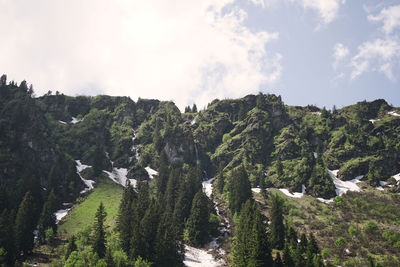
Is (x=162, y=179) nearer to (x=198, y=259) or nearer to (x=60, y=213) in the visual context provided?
(x=60, y=213)

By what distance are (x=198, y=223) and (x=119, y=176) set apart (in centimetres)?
8373

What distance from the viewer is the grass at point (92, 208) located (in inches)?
4203

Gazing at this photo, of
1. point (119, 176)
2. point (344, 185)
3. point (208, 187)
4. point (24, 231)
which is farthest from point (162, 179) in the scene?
point (344, 185)

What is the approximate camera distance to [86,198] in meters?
136

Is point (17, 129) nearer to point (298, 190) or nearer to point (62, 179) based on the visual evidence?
point (62, 179)

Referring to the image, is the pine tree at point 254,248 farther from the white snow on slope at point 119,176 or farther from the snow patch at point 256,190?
the white snow on slope at point 119,176

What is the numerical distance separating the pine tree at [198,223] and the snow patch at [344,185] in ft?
214

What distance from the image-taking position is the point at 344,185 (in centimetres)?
13688

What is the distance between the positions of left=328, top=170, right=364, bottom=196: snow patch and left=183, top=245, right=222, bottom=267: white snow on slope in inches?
2828

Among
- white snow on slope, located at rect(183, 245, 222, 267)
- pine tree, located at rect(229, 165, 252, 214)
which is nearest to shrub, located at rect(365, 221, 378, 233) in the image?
pine tree, located at rect(229, 165, 252, 214)

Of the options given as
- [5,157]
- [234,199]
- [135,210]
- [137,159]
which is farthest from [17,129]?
[234,199]

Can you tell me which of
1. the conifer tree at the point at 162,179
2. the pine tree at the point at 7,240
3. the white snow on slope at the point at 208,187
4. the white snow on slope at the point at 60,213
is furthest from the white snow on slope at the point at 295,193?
the pine tree at the point at 7,240

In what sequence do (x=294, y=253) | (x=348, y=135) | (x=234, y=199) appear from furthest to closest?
(x=348, y=135), (x=234, y=199), (x=294, y=253)

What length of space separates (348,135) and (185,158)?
93.0 m
